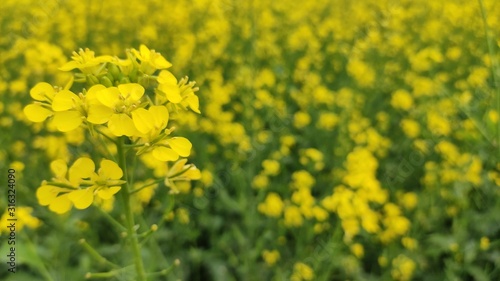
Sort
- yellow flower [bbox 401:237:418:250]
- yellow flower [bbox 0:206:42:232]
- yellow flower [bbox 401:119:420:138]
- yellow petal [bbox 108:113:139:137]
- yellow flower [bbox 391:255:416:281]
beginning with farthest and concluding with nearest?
yellow flower [bbox 401:119:420:138] → yellow flower [bbox 401:237:418:250] → yellow flower [bbox 391:255:416:281] → yellow flower [bbox 0:206:42:232] → yellow petal [bbox 108:113:139:137]

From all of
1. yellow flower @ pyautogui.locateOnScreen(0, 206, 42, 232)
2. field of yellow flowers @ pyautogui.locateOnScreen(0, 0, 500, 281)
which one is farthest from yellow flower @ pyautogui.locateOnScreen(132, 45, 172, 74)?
yellow flower @ pyautogui.locateOnScreen(0, 206, 42, 232)

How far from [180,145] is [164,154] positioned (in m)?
0.03

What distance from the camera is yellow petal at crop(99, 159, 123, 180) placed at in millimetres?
888

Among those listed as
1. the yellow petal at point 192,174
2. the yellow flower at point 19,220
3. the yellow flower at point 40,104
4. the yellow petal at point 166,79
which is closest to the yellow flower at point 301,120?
the yellow flower at point 19,220

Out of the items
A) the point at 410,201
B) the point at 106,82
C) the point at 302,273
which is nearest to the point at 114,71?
the point at 106,82

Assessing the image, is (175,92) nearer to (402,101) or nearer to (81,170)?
(81,170)

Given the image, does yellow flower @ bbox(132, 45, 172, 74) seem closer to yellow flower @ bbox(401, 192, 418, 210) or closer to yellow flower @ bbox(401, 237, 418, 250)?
yellow flower @ bbox(401, 237, 418, 250)

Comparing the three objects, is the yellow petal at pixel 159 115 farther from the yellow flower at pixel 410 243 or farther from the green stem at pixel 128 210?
the yellow flower at pixel 410 243

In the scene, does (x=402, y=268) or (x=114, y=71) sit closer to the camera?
(x=114, y=71)

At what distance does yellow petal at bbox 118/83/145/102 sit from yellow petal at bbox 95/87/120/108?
0.03 ft

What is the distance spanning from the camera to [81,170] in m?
0.92

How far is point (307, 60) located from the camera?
3984 millimetres

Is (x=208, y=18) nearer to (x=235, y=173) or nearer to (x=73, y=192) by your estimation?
(x=235, y=173)

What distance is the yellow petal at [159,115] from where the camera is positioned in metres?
0.89
